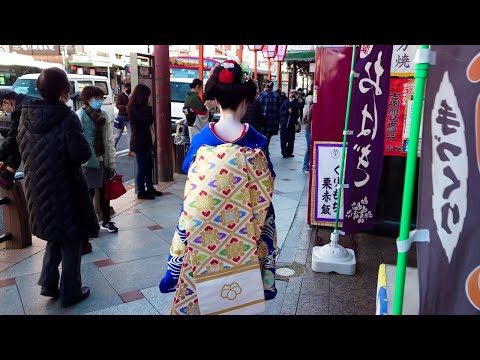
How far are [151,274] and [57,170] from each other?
1.44 metres

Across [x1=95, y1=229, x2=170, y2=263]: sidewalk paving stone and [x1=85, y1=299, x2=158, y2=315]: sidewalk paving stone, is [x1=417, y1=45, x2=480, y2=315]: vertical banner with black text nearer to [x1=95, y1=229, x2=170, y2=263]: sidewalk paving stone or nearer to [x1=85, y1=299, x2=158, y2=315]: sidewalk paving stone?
[x1=85, y1=299, x2=158, y2=315]: sidewalk paving stone

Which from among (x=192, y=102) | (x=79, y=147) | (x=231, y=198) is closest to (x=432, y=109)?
(x=231, y=198)

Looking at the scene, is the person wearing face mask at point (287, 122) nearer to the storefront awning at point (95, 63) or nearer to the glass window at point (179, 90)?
the glass window at point (179, 90)

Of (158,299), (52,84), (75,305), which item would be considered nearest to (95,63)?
(52,84)

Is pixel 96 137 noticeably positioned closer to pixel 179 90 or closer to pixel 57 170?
pixel 57 170

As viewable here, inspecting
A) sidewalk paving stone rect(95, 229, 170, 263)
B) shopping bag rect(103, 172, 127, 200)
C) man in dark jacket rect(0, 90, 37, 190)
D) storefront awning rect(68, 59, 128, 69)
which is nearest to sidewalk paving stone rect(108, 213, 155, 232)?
sidewalk paving stone rect(95, 229, 170, 263)

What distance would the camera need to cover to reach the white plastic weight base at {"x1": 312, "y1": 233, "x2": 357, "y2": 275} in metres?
3.85

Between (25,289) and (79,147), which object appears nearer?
(79,147)

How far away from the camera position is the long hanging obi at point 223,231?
207 cm

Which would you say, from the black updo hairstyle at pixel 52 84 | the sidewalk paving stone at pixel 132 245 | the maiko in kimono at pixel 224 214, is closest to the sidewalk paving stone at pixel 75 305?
the sidewalk paving stone at pixel 132 245

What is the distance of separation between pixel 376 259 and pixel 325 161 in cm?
129

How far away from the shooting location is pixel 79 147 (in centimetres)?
303

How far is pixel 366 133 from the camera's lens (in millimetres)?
3637

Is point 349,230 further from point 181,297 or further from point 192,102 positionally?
point 192,102
